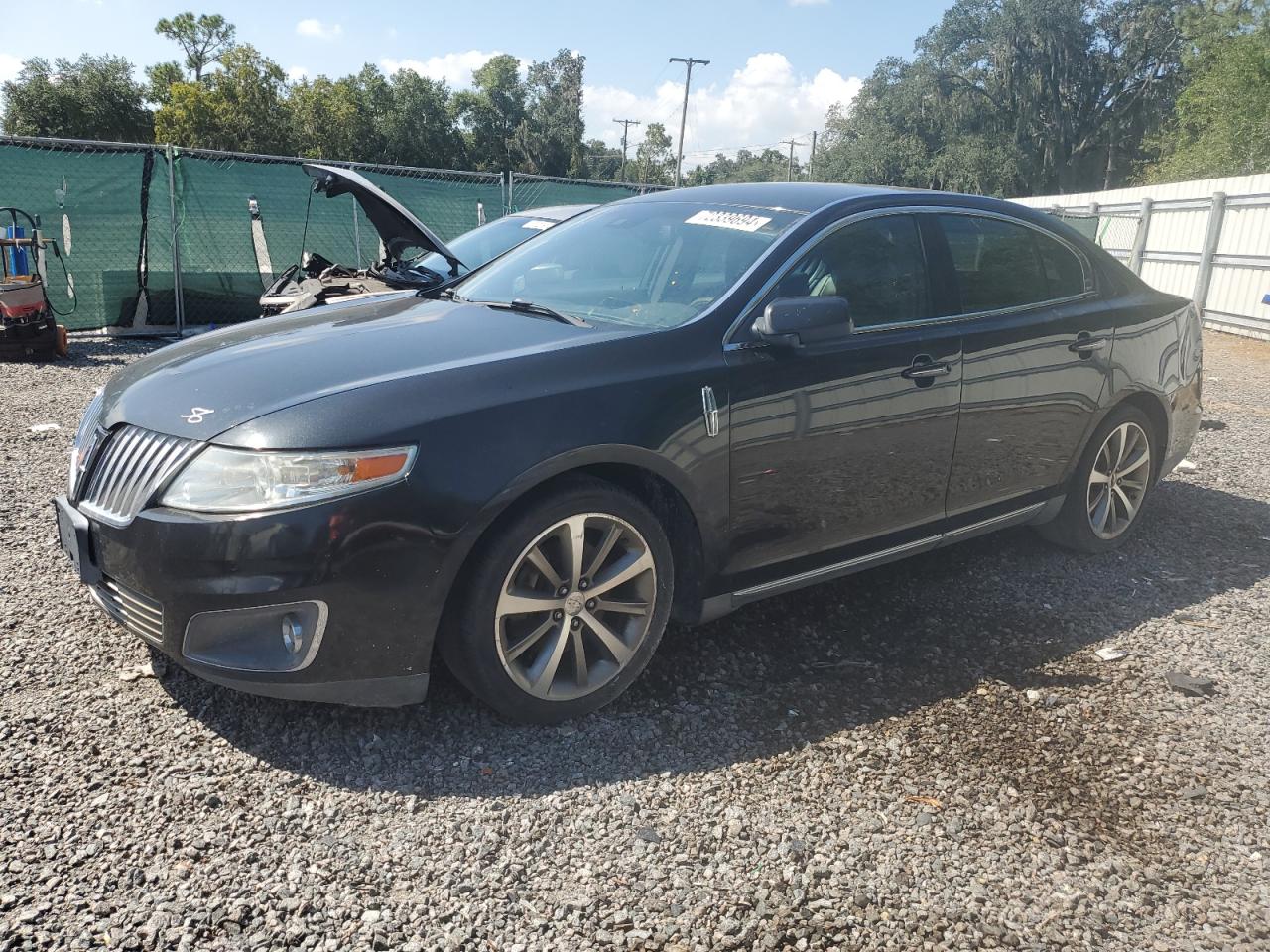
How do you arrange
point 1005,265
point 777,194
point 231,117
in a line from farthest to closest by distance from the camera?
point 231,117
point 1005,265
point 777,194

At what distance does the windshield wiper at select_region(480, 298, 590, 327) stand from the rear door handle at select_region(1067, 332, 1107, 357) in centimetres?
237

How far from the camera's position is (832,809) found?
9.26 ft

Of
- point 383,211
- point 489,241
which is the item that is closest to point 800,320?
point 383,211

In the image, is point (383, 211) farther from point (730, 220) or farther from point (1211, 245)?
point (1211, 245)

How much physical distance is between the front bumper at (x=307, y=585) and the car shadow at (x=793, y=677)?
0.29 meters

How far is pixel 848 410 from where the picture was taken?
361 centimetres

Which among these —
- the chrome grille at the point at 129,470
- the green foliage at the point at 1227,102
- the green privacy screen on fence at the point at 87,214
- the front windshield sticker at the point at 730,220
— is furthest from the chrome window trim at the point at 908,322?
the green foliage at the point at 1227,102

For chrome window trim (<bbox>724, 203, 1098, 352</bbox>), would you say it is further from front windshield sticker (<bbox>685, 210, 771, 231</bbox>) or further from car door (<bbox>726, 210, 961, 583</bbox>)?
front windshield sticker (<bbox>685, 210, 771, 231</bbox>)

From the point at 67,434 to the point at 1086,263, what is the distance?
6.53m

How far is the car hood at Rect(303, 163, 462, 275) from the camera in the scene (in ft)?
24.5

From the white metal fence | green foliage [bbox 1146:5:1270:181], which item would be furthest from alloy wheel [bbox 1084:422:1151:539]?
green foliage [bbox 1146:5:1270:181]

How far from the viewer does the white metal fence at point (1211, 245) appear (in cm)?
1507

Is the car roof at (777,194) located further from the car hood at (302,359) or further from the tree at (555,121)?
the tree at (555,121)

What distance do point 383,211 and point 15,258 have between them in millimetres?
4823
